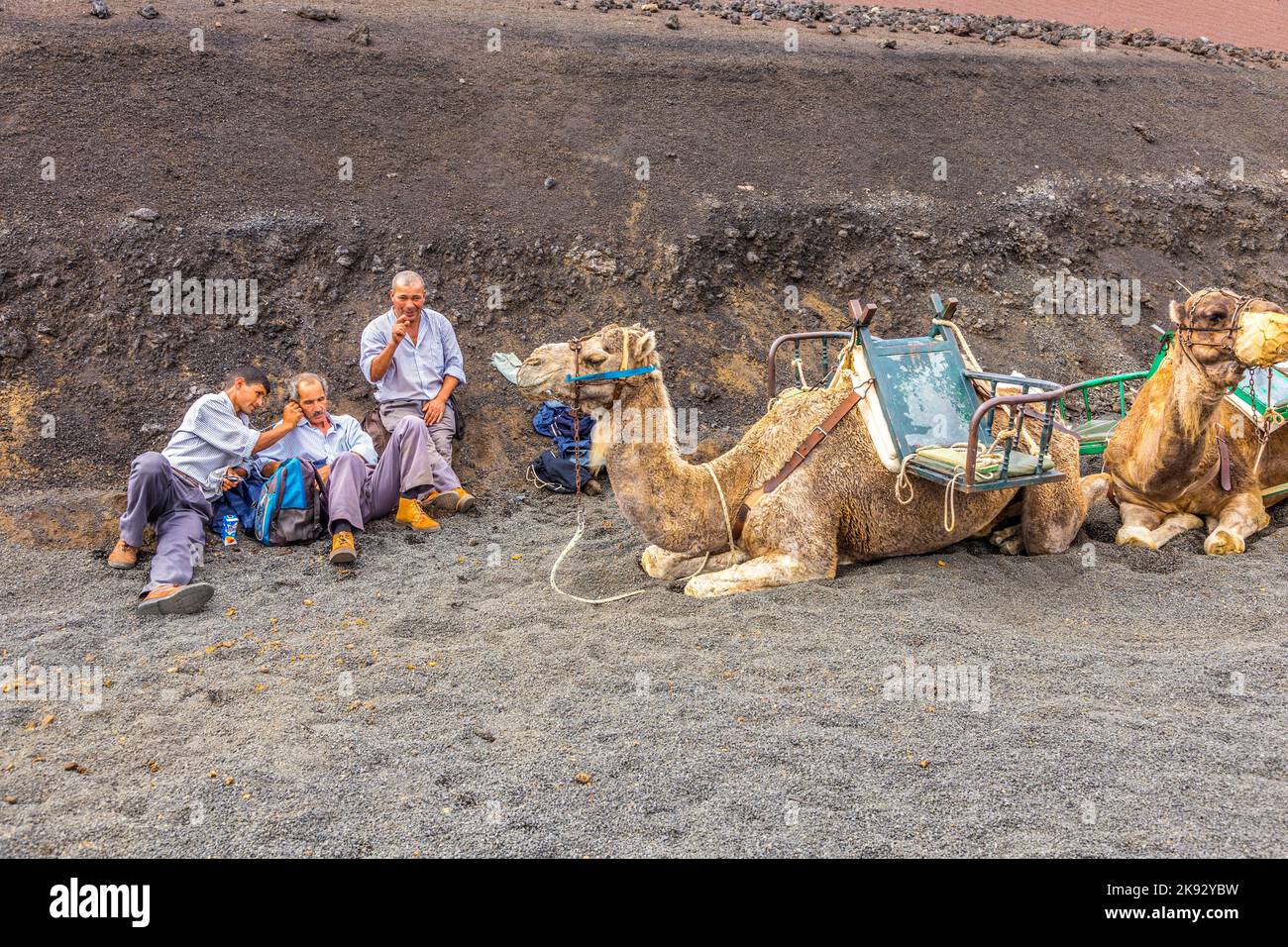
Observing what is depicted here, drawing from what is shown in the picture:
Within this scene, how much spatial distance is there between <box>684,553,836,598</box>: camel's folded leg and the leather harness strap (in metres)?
→ 0.27

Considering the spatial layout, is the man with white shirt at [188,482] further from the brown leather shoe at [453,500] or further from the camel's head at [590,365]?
the camel's head at [590,365]

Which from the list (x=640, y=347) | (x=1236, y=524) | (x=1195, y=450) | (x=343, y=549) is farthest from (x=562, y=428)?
(x=1236, y=524)

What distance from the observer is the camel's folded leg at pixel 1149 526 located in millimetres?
6957

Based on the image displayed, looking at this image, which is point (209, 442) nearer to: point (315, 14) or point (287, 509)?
point (287, 509)

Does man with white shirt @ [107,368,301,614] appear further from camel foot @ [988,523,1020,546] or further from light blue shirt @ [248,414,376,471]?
camel foot @ [988,523,1020,546]

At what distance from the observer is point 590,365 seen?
571cm

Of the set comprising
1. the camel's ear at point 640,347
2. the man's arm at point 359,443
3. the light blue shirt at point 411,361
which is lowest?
the man's arm at point 359,443

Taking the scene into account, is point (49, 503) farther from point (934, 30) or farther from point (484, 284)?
point (934, 30)

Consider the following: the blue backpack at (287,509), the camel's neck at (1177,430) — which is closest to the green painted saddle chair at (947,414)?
the camel's neck at (1177,430)

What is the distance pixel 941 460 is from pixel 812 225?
5.93m

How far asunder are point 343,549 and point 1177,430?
522 cm

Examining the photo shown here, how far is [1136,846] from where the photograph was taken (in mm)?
3477

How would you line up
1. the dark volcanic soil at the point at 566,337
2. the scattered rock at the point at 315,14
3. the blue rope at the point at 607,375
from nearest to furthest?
the dark volcanic soil at the point at 566,337 < the blue rope at the point at 607,375 < the scattered rock at the point at 315,14

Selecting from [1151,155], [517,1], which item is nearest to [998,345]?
[1151,155]
